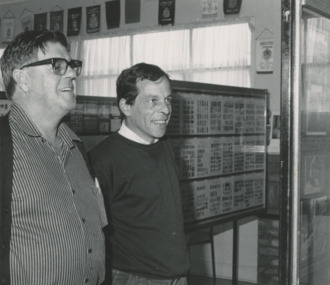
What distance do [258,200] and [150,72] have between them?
7.84ft

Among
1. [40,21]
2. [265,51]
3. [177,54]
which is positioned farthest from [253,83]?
[40,21]

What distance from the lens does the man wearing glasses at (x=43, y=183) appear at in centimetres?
162

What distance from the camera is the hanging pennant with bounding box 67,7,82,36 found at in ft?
25.6

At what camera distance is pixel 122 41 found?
742 cm

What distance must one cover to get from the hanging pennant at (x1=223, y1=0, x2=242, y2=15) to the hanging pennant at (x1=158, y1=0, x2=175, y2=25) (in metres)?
0.75

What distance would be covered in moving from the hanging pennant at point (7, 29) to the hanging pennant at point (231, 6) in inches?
148

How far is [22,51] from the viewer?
1781 mm

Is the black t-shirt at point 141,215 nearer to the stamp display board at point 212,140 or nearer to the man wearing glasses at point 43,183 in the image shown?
the man wearing glasses at point 43,183

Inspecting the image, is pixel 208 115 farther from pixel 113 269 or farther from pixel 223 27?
pixel 223 27

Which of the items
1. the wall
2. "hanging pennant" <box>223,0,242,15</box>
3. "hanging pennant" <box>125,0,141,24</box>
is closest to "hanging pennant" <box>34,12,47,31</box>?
"hanging pennant" <box>125,0,141,24</box>

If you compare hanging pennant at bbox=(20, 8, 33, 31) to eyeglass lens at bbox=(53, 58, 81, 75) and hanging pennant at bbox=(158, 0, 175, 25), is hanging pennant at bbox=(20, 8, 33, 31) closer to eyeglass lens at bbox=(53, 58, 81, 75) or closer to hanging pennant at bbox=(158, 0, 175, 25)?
hanging pennant at bbox=(158, 0, 175, 25)

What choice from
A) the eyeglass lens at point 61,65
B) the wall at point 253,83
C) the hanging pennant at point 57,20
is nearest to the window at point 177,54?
the wall at point 253,83

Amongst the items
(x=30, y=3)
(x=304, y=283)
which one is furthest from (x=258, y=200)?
(x=30, y=3)

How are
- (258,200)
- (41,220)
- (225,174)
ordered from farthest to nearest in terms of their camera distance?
(258,200), (225,174), (41,220)
